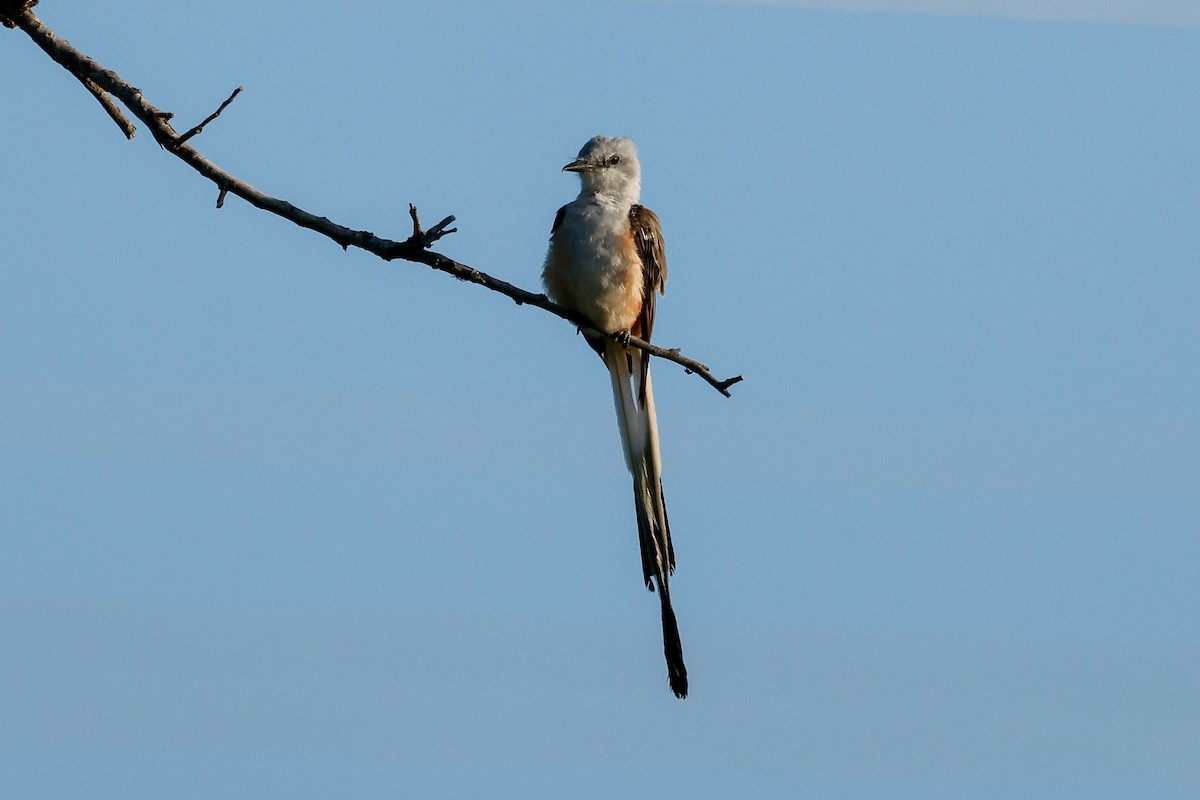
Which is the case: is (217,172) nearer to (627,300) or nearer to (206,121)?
(206,121)

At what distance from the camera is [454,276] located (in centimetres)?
504

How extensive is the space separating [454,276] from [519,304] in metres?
0.53

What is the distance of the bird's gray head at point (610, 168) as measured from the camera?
Result: 776 cm

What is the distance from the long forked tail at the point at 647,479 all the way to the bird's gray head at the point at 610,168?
0.92 m

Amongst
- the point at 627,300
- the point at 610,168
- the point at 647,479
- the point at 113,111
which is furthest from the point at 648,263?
the point at 113,111

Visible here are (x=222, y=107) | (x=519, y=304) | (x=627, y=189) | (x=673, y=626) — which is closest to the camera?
(x=222, y=107)

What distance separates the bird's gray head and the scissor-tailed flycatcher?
0.01 metres

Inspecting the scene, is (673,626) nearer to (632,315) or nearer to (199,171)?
(632,315)

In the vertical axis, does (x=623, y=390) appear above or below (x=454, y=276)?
above

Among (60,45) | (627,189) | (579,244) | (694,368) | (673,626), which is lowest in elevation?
(673,626)

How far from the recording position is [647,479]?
23.4 feet

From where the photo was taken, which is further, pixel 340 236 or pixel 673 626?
pixel 673 626

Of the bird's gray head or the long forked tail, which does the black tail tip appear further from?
the bird's gray head

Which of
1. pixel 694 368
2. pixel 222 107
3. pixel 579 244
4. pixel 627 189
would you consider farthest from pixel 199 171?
pixel 627 189
